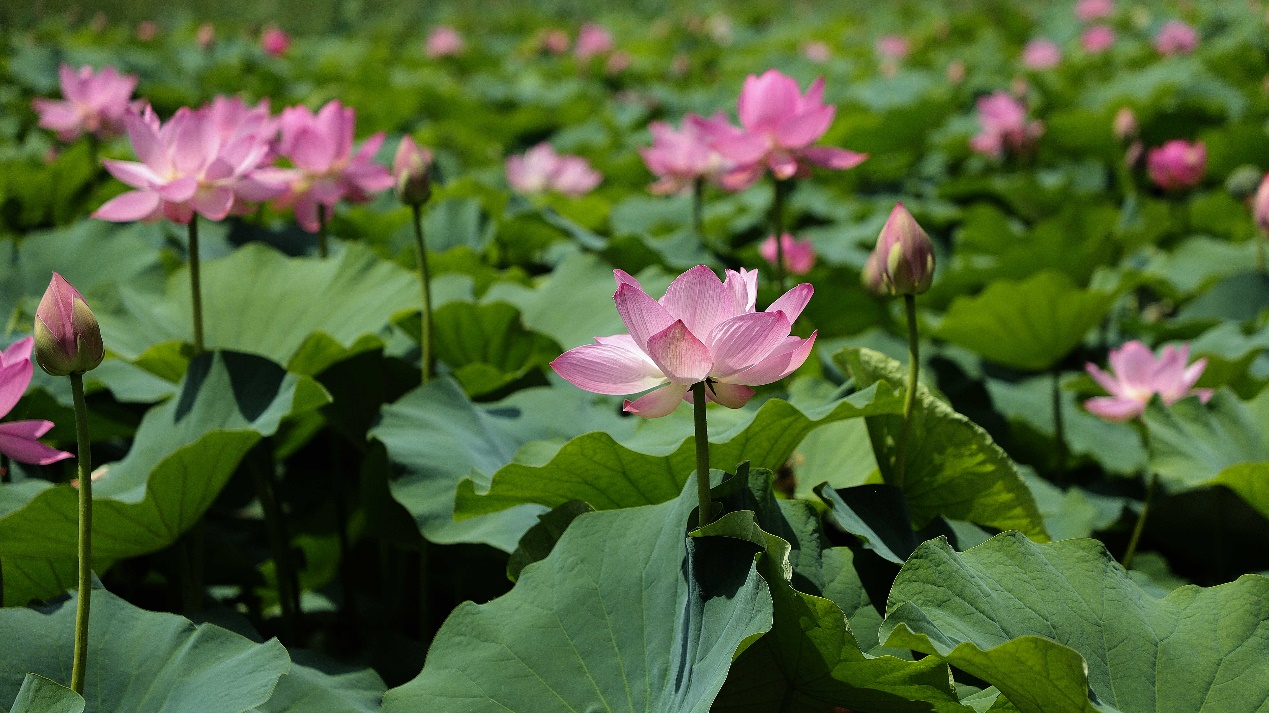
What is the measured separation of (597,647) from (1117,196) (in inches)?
135

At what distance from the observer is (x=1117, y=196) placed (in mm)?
3703

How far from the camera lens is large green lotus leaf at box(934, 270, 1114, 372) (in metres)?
1.92

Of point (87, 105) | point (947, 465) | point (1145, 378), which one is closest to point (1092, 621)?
point (947, 465)

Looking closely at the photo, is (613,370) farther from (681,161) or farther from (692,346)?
(681,161)

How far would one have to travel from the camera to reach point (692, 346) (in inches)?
31.2

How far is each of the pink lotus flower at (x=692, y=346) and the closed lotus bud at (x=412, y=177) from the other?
28.0 inches

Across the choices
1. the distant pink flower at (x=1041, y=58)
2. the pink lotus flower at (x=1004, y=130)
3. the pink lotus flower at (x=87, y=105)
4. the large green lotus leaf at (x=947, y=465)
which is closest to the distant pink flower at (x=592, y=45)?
the distant pink flower at (x=1041, y=58)

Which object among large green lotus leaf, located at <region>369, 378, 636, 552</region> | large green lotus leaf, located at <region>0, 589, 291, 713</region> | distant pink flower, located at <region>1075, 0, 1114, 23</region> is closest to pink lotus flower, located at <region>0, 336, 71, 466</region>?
large green lotus leaf, located at <region>0, 589, 291, 713</region>

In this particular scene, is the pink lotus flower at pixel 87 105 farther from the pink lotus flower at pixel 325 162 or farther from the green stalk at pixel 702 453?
the green stalk at pixel 702 453

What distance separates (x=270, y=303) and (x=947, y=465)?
3.61ft

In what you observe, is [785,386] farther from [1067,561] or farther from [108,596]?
[108,596]

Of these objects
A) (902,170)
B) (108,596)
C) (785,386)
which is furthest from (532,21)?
(108,596)

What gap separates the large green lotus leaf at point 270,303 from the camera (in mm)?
1624

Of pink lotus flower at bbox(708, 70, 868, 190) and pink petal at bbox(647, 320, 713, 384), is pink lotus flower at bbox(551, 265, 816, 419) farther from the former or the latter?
pink lotus flower at bbox(708, 70, 868, 190)
